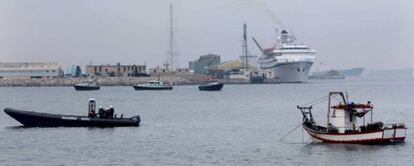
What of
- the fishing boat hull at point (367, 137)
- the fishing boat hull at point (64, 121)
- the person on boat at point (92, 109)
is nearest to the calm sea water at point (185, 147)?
the fishing boat hull at point (367, 137)

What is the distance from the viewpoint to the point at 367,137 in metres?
44.3

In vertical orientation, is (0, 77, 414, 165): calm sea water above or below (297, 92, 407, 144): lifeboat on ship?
below

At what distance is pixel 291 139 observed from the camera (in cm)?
5106

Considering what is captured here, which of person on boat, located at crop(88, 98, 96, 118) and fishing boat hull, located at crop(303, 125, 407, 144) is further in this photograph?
person on boat, located at crop(88, 98, 96, 118)

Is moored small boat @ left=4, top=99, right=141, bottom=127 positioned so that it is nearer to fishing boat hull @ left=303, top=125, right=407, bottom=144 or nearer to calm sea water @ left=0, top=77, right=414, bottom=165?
calm sea water @ left=0, top=77, right=414, bottom=165

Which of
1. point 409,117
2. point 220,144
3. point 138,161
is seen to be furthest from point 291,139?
point 409,117

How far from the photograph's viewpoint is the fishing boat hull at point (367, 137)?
44.2 meters

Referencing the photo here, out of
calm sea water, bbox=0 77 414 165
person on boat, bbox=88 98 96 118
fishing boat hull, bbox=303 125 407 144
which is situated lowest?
calm sea water, bbox=0 77 414 165

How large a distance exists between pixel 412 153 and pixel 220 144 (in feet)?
35.8

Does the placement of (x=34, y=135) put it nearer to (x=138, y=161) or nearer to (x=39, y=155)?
(x=39, y=155)

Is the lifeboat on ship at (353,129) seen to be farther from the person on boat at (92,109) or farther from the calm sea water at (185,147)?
the person on boat at (92,109)

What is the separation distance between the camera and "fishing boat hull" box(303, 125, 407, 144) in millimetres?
44219

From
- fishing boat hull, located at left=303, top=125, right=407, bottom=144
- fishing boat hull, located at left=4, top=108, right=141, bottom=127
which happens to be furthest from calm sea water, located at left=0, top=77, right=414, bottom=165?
fishing boat hull, located at left=4, top=108, right=141, bottom=127

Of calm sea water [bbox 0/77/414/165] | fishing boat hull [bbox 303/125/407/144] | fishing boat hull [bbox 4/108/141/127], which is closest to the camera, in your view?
calm sea water [bbox 0/77/414/165]
